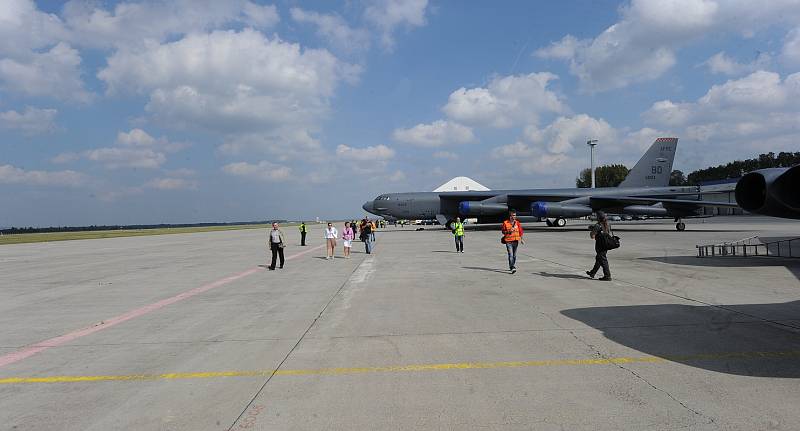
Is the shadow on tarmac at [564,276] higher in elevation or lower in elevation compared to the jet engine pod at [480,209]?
lower

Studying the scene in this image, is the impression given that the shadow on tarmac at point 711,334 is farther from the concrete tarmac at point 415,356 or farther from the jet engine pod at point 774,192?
the jet engine pod at point 774,192

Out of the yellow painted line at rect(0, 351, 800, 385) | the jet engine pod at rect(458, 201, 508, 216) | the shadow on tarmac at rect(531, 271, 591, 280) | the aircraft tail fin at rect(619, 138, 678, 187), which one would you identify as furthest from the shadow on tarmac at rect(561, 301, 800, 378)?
the aircraft tail fin at rect(619, 138, 678, 187)

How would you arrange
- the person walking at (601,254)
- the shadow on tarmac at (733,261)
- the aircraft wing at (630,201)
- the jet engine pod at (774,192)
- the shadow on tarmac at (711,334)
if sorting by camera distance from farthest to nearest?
1. the aircraft wing at (630,201)
2. the shadow on tarmac at (733,261)
3. the person walking at (601,254)
4. the jet engine pod at (774,192)
5. the shadow on tarmac at (711,334)

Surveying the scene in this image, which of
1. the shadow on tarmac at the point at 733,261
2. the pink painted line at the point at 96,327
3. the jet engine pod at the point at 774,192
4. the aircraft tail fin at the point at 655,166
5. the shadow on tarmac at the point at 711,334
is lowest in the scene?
the shadow on tarmac at the point at 733,261

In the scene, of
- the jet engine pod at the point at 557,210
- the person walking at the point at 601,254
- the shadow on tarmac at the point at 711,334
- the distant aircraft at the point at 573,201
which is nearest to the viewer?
the shadow on tarmac at the point at 711,334

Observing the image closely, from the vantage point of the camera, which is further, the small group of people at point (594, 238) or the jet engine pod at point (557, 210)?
the jet engine pod at point (557, 210)

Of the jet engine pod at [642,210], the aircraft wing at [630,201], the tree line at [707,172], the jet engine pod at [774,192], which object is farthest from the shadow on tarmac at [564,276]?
the tree line at [707,172]

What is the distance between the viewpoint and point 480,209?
114 ft

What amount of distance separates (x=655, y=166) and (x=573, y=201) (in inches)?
379

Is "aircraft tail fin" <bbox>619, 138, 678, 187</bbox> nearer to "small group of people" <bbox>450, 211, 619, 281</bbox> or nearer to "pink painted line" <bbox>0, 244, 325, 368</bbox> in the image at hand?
"small group of people" <bbox>450, 211, 619, 281</bbox>

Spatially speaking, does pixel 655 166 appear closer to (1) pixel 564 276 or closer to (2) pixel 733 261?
(2) pixel 733 261

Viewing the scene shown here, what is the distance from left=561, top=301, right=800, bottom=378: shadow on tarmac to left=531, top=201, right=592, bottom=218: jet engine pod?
1002 inches

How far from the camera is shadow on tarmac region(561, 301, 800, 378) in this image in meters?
4.29

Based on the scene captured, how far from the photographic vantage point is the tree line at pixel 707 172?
318ft
